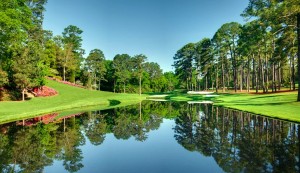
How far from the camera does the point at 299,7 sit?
21844 mm

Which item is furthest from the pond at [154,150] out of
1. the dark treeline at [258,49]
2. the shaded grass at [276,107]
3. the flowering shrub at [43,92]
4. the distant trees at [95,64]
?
the distant trees at [95,64]

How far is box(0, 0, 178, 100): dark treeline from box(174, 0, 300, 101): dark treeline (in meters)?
21.4

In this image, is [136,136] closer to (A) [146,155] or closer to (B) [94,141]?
(B) [94,141]

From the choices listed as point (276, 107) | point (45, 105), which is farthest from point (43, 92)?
point (276, 107)

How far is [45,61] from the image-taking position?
61156mm

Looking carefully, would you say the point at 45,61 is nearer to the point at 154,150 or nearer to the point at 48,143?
the point at 48,143

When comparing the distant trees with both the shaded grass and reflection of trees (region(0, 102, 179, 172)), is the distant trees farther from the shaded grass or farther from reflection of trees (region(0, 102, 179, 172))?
reflection of trees (region(0, 102, 179, 172))

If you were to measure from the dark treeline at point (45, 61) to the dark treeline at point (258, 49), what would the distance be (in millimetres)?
21358

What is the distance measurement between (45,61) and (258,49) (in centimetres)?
5022

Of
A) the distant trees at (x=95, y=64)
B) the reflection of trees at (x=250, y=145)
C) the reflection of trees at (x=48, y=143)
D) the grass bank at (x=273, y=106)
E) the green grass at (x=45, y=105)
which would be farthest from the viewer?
the distant trees at (x=95, y=64)

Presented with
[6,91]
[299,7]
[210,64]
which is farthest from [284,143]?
[210,64]

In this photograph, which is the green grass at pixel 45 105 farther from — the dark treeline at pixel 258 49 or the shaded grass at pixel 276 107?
the dark treeline at pixel 258 49

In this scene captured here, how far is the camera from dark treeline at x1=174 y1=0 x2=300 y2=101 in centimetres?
2695

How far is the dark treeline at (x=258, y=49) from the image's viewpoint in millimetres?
26953
